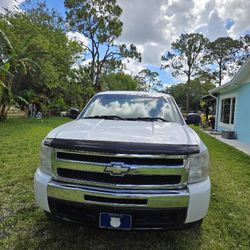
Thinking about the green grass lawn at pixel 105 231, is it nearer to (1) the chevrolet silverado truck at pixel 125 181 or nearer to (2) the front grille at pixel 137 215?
(2) the front grille at pixel 137 215

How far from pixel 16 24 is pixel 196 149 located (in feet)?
69.2

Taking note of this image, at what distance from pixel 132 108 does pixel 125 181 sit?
2.06 m

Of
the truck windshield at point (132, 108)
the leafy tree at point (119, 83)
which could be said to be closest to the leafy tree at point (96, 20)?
the leafy tree at point (119, 83)

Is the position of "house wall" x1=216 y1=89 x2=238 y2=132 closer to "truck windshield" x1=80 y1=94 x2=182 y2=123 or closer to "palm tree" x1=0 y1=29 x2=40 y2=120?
"palm tree" x1=0 y1=29 x2=40 y2=120

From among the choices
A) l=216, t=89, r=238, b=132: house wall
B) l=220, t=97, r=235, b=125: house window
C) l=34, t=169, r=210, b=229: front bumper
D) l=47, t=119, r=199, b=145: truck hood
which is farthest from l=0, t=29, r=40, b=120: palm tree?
l=220, t=97, r=235, b=125: house window

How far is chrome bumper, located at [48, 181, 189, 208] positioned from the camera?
8.95 ft

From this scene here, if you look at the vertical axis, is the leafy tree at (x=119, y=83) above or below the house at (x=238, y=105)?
above

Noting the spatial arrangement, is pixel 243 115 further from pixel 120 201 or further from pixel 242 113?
pixel 120 201

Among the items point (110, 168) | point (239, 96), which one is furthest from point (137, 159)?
point (239, 96)

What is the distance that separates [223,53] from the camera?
142ft

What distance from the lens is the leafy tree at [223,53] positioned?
42.5 m

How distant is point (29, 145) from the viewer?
31.7 ft

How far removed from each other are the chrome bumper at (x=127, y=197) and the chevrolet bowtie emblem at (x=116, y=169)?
18cm

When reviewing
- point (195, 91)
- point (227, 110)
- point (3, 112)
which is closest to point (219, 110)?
point (227, 110)
